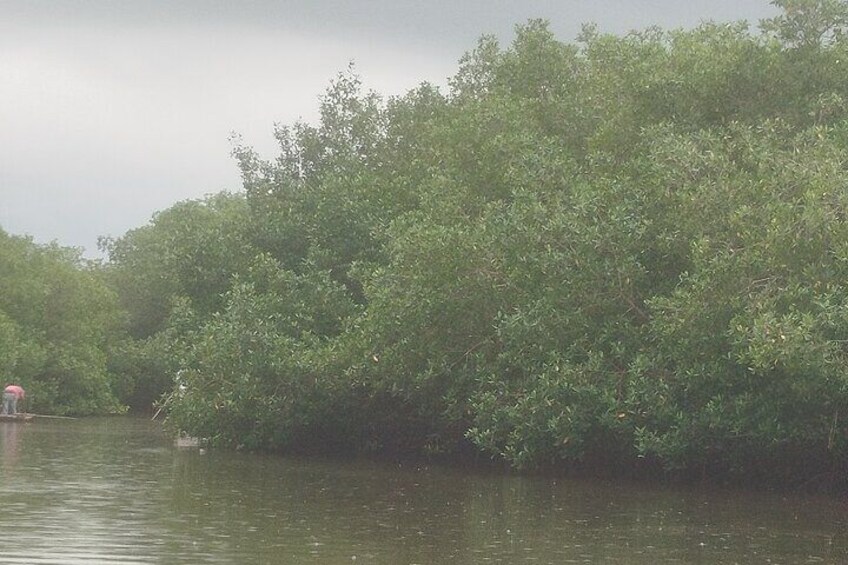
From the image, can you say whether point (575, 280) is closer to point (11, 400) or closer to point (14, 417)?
point (14, 417)

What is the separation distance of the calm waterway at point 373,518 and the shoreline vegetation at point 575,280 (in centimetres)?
161

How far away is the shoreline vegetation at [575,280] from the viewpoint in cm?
2670

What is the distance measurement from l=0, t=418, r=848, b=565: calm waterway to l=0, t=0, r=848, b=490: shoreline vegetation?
1611 millimetres

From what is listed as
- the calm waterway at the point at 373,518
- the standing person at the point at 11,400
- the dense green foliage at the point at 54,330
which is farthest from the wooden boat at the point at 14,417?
the calm waterway at the point at 373,518

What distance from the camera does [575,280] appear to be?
29.5 m

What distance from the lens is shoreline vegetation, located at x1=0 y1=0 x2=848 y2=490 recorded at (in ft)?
87.6

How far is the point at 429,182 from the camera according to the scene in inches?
1483

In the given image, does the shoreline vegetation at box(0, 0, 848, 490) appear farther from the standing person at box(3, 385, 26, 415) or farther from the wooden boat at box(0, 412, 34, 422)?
the standing person at box(3, 385, 26, 415)

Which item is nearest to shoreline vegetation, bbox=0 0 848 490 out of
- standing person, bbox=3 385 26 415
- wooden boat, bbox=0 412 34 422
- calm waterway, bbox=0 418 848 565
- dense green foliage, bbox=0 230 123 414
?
calm waterway, bbox=0 418 848 565

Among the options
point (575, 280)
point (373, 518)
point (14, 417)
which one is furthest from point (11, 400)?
point (373, 518)

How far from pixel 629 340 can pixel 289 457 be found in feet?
34.8

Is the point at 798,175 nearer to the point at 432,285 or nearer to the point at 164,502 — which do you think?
the point at 432,285

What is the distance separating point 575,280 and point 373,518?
9324 millimetres

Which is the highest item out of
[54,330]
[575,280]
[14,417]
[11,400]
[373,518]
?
[54,330]
